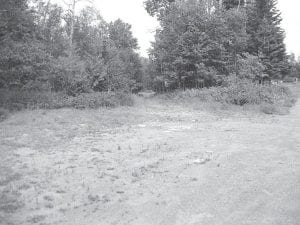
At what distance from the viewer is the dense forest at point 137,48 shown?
68.9 ft

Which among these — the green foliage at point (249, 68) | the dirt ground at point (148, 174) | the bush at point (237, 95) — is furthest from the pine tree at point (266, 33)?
the dirt ground at point (148, 174)

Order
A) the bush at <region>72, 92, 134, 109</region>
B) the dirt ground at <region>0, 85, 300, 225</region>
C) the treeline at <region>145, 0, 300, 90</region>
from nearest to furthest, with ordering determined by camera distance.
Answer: the dirt ground at <region>0, 85, 300, 225</region> < the bush at <region>72, 92, 134, 109</region> < the treeline at <region>145, 0, 300, 90</region>

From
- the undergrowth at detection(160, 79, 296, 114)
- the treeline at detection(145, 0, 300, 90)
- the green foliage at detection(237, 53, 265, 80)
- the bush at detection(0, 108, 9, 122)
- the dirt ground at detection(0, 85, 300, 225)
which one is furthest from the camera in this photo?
the treeline at detection(145, 0, 300, 90)

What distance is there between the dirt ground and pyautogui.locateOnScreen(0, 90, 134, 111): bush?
4709 millimetres

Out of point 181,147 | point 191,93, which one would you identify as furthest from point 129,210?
point 191,93

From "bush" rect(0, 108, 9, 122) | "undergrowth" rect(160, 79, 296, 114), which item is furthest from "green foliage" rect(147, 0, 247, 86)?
"bush" rect(0, 108, 9, 122)

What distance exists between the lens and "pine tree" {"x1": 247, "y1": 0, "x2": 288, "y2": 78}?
38.6m

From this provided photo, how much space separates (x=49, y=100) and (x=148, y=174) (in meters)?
14.0

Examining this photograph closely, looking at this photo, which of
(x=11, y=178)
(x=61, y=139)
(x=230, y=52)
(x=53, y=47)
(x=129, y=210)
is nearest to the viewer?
(x=129, y=210)

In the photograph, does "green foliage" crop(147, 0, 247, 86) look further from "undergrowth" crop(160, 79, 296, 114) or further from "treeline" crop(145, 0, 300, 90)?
"undergrowth" crop(160, 79, 296, 114)

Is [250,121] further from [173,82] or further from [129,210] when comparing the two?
[173,82]

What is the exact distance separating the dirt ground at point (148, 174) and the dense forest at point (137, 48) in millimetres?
7324

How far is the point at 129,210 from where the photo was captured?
20.1 feet

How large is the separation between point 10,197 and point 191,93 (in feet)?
73.4
